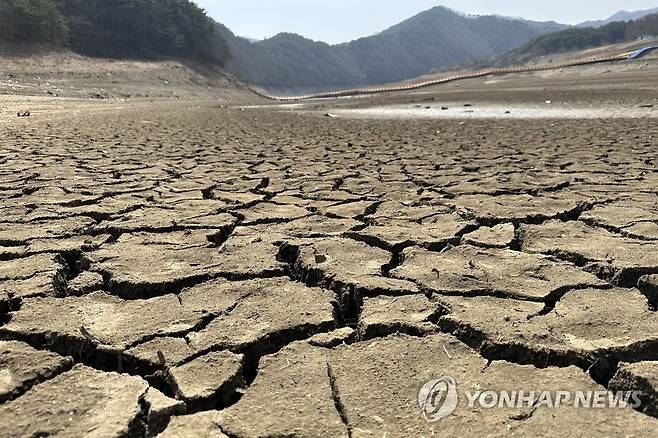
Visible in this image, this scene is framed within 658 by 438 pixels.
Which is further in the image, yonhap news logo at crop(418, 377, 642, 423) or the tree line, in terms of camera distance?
the tree line

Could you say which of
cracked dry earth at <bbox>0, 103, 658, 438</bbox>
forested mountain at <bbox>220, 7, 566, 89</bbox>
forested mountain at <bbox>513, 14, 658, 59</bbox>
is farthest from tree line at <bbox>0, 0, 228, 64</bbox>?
forested mountain at <bbox>513, 14, 658, 59</bbox>

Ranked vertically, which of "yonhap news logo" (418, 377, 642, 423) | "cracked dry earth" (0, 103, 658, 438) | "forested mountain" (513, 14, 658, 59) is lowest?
"yonhap news logo" (418, 377, 642, 423)

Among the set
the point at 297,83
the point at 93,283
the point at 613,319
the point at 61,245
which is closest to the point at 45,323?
the point at 93,283

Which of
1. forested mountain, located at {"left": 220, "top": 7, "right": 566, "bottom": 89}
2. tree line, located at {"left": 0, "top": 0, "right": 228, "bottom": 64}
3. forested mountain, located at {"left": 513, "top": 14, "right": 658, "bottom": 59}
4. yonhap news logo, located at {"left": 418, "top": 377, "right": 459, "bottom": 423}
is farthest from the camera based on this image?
forested mountain, located at {"left": 220, "top": 7, "right": 566, "bottom": 89}

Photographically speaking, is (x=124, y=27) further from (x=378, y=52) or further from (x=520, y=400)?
(x=378, y=52)

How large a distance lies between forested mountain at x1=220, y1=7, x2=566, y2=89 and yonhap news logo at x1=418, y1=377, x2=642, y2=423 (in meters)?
51.8

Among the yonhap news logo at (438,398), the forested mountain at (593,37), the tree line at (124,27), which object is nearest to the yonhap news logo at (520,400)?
the yonhap news logo at (438,398)

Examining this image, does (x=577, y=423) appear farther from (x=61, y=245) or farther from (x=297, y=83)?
(x=297, y=83)

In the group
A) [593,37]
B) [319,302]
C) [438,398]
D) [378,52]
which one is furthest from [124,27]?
[378,52]

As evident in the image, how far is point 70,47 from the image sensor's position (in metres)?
30.0

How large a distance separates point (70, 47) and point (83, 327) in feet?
108

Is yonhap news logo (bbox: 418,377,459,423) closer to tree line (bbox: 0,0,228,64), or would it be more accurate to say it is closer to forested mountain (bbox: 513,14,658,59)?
tree line (bbox: 0,0,228,64)

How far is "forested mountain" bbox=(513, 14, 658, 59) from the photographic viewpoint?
158ft

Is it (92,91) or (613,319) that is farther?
(92,91)
